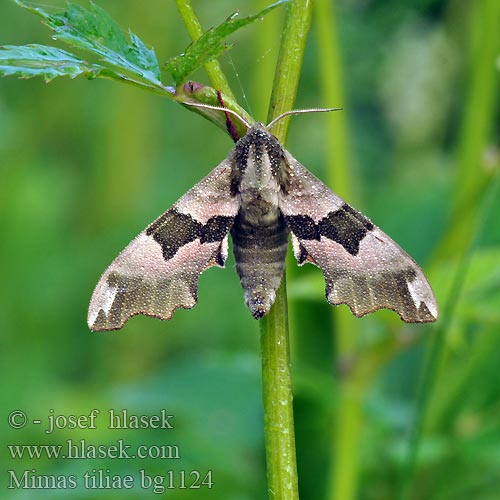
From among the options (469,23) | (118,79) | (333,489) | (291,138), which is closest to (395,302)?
(118,79)

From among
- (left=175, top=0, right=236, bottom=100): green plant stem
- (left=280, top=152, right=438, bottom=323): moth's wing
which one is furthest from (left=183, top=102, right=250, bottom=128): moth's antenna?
(left=280, top=152, right=438, bottom=323): moth's wing

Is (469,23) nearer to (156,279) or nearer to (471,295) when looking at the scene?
(471,295)

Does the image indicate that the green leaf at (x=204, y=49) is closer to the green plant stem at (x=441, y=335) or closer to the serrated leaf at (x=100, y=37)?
the serrated leaf at (x=100, y=37)

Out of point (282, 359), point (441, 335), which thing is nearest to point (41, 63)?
point (282, 359)

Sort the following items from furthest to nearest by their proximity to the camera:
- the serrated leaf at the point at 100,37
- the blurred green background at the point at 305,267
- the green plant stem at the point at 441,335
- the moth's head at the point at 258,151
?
1. the blurred green background at the point at 305,267
2. the green plant stem at the point at 441,335
3. the moth's head at the point at 258,151
4. the serrated leaf at the point at 100,37

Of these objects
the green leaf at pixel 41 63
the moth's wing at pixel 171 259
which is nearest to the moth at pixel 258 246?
the moth's wing at pixel 171 259

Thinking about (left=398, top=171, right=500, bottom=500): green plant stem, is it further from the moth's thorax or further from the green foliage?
the green foliage

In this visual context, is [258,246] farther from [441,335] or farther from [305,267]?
[305,267]
